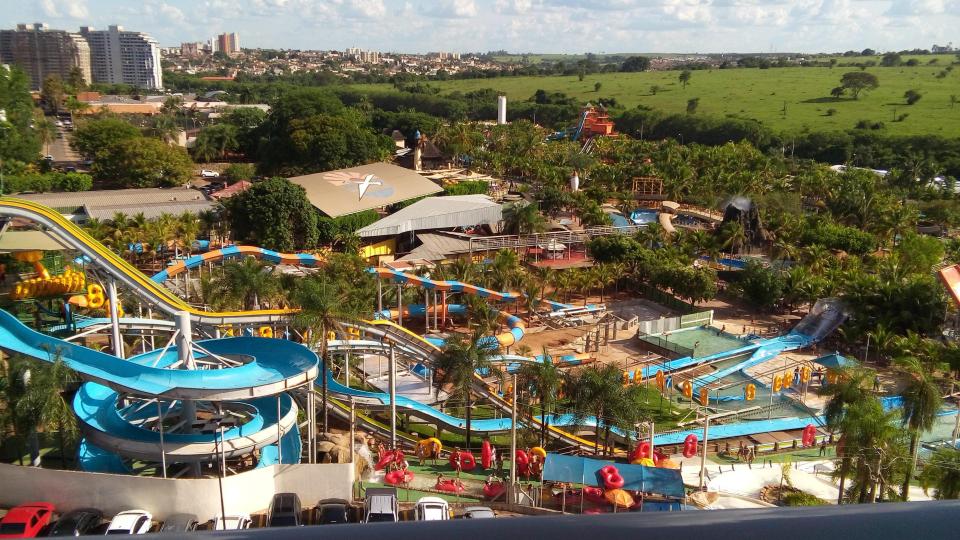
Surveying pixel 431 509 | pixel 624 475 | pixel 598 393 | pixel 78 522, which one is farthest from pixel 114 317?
pixel 624 475

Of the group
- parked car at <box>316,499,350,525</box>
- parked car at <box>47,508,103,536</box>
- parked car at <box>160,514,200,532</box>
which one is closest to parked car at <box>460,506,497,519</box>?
parked car at <box>316,499,350,525</box>

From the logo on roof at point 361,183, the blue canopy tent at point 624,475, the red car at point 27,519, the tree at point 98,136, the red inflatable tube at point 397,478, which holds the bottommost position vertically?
the red inflatable tube at point 397,478

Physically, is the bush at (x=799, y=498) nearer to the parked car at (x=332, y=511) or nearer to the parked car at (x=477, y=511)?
the parked car at (x=477, y=511)

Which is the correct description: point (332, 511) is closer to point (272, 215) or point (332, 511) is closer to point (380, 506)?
point (380, 506)

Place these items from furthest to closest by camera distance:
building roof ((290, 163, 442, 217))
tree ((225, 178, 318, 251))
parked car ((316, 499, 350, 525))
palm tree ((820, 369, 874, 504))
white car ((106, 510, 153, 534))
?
building roof ((290, 163, 442, 217))
tree ((225, 178, 318, 251))
palm tree ((820, 369, 874, 504))
parked car ((316, 499, 350, 525))
white car ((106, 510, 153, 534))

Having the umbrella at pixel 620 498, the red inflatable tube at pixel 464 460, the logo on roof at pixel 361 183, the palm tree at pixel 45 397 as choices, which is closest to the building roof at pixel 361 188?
the logo on roof at pixel 361 183

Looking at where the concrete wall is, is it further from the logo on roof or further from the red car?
the logo on roof
